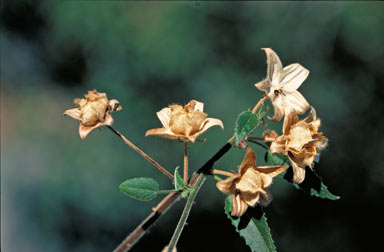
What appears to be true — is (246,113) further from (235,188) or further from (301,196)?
(301,196)

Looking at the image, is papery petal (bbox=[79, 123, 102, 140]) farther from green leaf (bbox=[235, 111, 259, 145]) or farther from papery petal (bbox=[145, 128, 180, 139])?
green leaf (bbox=[235, 111, 259, 145])

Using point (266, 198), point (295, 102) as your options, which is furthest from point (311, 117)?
point (266, 198)

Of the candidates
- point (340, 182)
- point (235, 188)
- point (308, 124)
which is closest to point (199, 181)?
point (235, 188)

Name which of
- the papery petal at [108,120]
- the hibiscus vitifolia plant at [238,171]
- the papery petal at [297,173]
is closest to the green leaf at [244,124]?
the hibiscus vitifolia plant at [238,171]

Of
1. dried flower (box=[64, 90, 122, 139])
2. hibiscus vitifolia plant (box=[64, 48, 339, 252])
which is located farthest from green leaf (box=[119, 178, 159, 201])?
dried flower (box=[64, 90, 122, 139])

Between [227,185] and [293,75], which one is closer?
[227,185]

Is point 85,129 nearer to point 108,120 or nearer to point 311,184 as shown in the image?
point 108,120

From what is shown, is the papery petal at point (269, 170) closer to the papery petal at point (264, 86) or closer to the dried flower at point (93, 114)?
the papery petal at point (264, 86)
